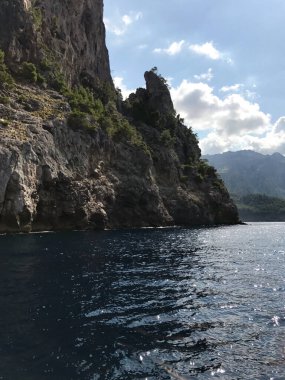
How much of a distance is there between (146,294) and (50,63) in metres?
97.1

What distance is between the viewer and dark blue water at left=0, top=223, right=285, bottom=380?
1477 centimetres

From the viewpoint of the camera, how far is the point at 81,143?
9438 cm

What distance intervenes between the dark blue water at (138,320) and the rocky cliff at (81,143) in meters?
37.4

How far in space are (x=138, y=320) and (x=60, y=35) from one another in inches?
4932

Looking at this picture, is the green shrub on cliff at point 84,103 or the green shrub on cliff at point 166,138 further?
the green shrub on cliff at point 166,138

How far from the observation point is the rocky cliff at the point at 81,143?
74.8 metres

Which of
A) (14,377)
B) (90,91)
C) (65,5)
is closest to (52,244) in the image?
(14,377)

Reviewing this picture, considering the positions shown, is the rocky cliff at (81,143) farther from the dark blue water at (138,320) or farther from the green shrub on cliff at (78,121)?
the dark blue water at (138,320)

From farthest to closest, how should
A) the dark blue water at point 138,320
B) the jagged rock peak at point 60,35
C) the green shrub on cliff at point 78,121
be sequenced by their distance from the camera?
1. the jagged rock peak at point 60,35
2. the green shrub on cliff at point 78,121
3. the dark blue water at point 138,320

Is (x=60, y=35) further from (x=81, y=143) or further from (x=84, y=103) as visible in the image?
(x=81, y=143)

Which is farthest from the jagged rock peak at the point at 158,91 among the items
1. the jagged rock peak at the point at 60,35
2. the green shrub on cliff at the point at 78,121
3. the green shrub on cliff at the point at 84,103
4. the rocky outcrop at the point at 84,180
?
the green shrub on cliff at the point at 78,121

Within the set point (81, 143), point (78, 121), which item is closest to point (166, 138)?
point (78, 121)

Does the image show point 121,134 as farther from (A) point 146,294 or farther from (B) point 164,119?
(A) point 146,294

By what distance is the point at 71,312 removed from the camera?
2169 centimetres
